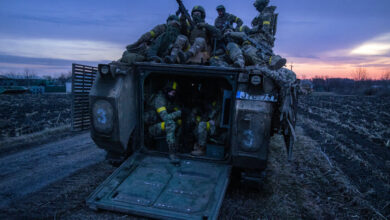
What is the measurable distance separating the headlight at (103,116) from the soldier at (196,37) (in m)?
1.38

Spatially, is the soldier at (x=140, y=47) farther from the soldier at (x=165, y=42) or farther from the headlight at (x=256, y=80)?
the headlight at (x=256, y=80)

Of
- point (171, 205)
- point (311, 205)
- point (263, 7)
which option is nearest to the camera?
point (171, 205)

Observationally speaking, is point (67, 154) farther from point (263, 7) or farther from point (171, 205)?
point (263, 7)

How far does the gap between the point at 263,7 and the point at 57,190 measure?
784cm

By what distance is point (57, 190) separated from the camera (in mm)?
4410

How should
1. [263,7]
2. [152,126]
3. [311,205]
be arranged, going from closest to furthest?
[311,205], [152,126], [263,7]

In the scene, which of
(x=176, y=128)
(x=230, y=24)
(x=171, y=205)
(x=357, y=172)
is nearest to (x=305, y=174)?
(x=357, y=172)

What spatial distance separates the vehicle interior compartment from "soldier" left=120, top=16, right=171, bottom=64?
47 cm

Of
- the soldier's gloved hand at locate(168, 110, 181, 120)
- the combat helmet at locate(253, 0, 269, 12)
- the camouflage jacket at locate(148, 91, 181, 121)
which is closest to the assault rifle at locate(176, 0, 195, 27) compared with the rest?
the camouflage jacket at locate(148, 91, 181, 121)

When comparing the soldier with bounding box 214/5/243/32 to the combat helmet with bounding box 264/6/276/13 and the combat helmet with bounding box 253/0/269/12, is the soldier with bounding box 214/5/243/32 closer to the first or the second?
the combat helmet with bounding box 264/6/276/13

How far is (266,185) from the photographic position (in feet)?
16.3

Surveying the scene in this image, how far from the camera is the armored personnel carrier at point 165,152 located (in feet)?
11.9

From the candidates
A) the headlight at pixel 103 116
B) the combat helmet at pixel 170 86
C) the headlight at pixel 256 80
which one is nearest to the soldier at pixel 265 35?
the headlight at pixel 256 80

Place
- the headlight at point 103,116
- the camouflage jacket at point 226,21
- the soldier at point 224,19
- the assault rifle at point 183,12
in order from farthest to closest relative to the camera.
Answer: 1. the soldier at point 224,19
2. the camouflage jacket at point 226,21
3. the assault rifle at point 183,12
4. the headlight at point 103,116
